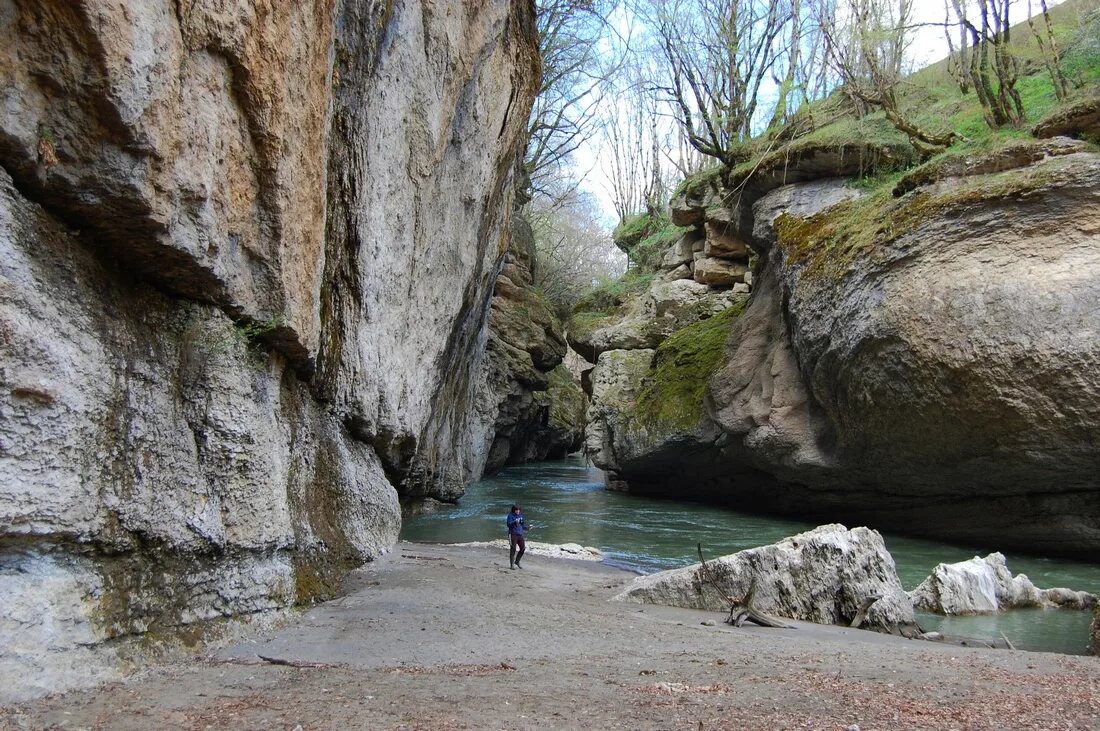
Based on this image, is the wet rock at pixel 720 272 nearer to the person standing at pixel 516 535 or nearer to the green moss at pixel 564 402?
the green moss at pixel 564 402

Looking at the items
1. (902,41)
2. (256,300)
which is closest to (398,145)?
(256,300)

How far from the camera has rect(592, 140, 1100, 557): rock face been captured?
1103 cm

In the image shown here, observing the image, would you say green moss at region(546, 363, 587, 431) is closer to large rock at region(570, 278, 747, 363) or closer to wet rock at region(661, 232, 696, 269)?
large rock at region(570, 278, 747, 363)

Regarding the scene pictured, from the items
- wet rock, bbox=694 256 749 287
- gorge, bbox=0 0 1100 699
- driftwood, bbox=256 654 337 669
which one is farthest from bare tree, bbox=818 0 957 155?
driftwood, bbox=256 654 337 669

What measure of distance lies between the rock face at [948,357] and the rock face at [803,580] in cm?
459

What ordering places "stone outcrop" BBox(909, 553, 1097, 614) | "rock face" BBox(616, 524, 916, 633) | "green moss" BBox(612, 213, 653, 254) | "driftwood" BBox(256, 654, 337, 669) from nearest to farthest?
"driftwood" BBox(256, 654, 337, 669) → "rock face" BBox(616, 524, 916, 633) → "stone outcrop" BBox(909, 553, 1097, 614) → "green moss" BBox(612, 213, 653, 254)

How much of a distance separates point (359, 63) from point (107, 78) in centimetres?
442

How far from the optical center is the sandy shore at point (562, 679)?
3627 millimetres

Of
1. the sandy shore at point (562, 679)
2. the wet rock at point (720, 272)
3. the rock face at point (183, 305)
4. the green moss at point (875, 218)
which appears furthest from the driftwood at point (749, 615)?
the wet rock at point (720, 272)

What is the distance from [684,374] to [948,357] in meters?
10.3

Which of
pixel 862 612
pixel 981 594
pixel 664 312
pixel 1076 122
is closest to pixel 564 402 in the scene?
pixel 664 312

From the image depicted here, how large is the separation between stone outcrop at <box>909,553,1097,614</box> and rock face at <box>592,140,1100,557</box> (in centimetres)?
287

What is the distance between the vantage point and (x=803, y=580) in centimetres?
843

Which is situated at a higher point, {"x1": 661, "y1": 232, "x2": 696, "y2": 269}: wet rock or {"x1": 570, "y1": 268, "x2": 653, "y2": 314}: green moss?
{"x1": 661, "y1": 232, "x2": 696, "y2": 269}: wet rock
